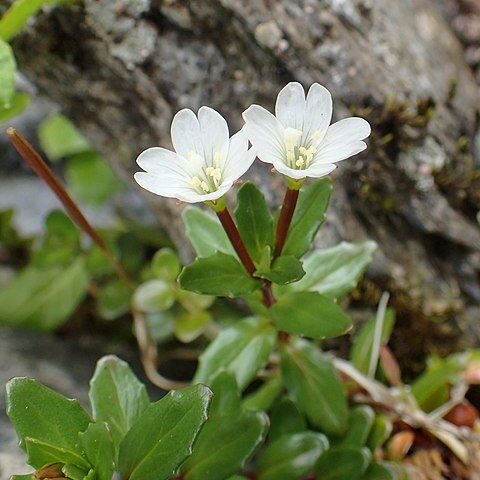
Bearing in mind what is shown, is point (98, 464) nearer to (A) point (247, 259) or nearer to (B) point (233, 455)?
(B) point (233, 455)

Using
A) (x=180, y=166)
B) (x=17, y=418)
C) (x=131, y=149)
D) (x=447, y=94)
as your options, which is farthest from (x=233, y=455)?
(x=447, y=94)

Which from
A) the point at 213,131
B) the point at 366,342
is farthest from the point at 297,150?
the point at 366,342

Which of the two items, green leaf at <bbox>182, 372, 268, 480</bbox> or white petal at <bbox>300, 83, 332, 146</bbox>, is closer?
white petal at <bbox>300, 83, 332, 146</bbox>

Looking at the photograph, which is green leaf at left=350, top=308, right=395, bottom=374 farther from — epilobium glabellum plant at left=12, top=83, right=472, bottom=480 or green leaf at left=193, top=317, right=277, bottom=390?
green leaf at left=193, top=317, right=277, bottom=390

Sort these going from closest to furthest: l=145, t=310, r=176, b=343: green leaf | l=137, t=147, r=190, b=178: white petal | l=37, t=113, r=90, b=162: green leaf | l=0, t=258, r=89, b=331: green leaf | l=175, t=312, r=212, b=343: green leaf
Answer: l=137, t=147, r=190, b=178: white petal < l=175, t=312, r=212, b=343: green leaf < l=145, t=310, r=176, b=343: green leaf < l=0, t=258, r=89, b=331: green leaf < l=37, t=113, r=90, b=162: green leaf

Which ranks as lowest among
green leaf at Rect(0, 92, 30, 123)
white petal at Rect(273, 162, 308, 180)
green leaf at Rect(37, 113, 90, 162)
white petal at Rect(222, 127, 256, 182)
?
green leaf at Rect(37, 113, 90, 162)

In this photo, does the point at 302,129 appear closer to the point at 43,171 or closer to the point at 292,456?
the point at 43,171

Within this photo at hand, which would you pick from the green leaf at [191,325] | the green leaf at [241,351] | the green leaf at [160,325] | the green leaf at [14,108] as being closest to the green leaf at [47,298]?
the green leaf at [160,325]

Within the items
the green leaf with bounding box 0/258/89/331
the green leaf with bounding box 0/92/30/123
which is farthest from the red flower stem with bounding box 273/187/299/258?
the green leaf with bounding box 0/258/89/331
